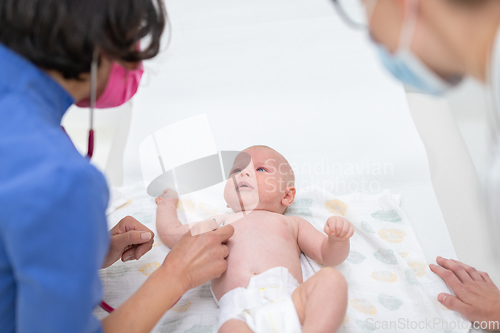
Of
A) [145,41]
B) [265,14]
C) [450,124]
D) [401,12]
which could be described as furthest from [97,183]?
[265,14]

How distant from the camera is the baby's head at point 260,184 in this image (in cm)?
145

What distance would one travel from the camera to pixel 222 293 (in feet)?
3.88

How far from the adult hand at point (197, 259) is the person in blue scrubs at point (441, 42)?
671mm

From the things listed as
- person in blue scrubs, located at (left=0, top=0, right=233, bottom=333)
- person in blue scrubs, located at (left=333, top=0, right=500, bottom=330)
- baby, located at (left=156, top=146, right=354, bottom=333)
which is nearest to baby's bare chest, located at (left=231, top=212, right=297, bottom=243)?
baby, located at (left=156, top=146, right=354, bottom=333)

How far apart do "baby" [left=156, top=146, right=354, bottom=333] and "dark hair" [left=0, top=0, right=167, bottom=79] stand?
69cm

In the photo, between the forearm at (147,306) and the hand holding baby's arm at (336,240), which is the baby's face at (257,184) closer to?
the hand holding baby's arm at (336,240)

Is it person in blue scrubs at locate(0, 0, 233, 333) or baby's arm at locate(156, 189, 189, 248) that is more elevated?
person in blue scrubs at locate(0, 0, 233, 333)

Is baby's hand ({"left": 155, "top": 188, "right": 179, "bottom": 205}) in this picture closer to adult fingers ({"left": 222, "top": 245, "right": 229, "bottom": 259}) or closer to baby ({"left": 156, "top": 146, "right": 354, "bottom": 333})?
baby ({"left": 156, "top": 146, "right": 354, "bottom": 333})

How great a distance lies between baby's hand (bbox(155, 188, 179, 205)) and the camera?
1520 mm

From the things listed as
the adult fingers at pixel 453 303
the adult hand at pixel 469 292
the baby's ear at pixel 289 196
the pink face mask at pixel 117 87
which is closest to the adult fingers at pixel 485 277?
the adult hand at pixel 469 292

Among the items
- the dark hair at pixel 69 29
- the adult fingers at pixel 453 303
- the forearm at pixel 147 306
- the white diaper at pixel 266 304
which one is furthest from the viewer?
the adult fingers at pixel 453 303

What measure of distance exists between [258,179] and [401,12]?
2.77ft

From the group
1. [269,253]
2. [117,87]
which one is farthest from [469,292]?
[117,87]

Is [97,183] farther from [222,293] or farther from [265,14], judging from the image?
[265,14]
